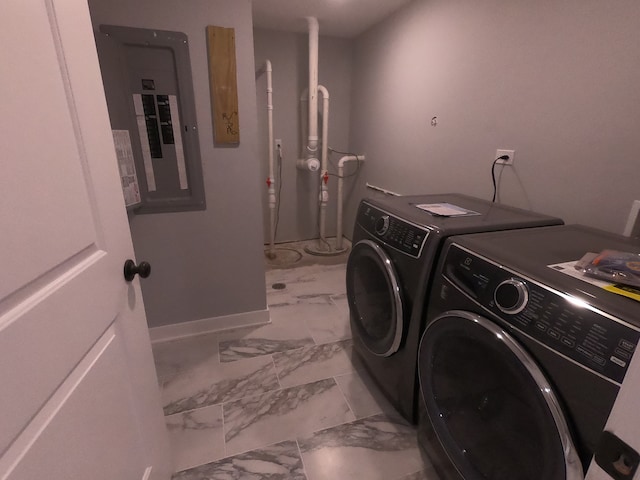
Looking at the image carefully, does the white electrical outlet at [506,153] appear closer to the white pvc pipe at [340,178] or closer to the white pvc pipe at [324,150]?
the white pvc pipe at [340,178]

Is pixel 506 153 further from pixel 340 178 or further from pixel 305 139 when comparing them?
pixel 305 139

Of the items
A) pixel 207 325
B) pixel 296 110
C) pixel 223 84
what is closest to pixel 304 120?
pixel 296 110

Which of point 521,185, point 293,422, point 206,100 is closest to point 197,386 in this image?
point 293,422

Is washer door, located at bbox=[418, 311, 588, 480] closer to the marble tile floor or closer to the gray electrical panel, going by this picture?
the marble tile floor

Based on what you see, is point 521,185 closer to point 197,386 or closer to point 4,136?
point 4,136

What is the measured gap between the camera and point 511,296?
762 mm

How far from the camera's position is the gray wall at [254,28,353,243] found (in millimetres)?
2949

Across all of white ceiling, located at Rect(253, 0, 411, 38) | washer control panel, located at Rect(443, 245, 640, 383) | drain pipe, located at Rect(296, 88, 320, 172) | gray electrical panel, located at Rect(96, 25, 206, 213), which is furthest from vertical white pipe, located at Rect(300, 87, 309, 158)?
washer control panel, located at Rect(443, 245, 640, 383)

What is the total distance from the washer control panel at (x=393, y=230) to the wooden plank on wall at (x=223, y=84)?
2.83ft

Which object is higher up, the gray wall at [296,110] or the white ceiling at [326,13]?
the white ceiling at [326,13]

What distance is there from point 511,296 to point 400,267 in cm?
47

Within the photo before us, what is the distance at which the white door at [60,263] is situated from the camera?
0.49 m

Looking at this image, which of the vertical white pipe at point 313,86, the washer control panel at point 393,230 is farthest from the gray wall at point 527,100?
the washer control panel at point 393,230

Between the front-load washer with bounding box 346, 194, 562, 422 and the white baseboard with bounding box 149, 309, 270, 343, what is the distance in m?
0.80
